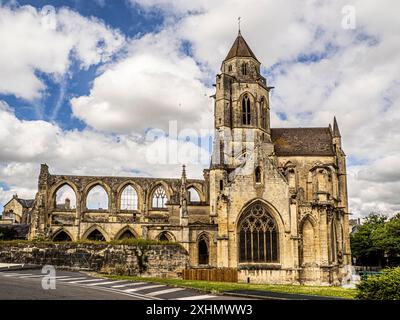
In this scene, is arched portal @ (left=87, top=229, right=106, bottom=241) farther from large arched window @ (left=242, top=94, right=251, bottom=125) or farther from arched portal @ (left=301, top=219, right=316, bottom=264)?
arched portal @ (left=301, top=219, right=316, bottom=264)

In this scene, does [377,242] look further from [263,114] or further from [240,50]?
[240,50]

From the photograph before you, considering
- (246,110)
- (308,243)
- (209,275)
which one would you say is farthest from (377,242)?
(209,275)

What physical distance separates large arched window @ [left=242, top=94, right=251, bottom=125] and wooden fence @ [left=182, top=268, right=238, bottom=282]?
2051 centimetres

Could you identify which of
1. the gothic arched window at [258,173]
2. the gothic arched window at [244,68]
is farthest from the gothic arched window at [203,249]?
the gothic arched window at [244,68]

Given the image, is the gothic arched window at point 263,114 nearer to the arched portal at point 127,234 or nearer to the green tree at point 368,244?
the arched portal at point 127,234

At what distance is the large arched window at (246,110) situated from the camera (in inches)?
1791

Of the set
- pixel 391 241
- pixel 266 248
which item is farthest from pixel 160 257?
pixel 391 241

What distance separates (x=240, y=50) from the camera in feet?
158

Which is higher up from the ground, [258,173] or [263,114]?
[263,114]

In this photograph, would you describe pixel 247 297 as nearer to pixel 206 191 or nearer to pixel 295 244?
pixel 295 244

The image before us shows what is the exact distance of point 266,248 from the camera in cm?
3344

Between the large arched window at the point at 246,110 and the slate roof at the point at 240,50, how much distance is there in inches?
205

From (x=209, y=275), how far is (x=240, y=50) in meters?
30.4
